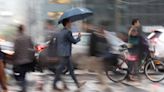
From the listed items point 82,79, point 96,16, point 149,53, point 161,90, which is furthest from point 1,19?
point 161,90

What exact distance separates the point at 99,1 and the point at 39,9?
2522 millimetres

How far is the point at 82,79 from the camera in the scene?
59.6ft

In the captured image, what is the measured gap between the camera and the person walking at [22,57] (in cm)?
1328

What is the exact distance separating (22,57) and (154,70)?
5.01m

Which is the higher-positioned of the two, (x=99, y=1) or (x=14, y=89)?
(x=99, y=1)

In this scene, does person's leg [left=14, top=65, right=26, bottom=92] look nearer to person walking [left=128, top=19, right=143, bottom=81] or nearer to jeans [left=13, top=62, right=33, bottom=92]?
jeans [left=13, top=62, right=33, bottom=92]

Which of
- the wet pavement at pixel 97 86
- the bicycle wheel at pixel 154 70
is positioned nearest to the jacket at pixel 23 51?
the wet pavement at pixel 97 86

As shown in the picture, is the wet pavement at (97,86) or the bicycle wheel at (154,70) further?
the bicycle wheel at (154,70)

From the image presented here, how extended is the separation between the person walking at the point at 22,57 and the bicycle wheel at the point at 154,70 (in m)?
4.72

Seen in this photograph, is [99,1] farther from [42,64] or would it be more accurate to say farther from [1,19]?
[42,64]

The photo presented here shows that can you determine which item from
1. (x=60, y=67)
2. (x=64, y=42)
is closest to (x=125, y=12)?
(x=64, y=42)

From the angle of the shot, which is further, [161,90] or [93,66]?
[161,90]

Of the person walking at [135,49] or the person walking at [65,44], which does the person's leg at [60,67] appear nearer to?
the person walking at [65,44]

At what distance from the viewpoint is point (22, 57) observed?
13289 mm
